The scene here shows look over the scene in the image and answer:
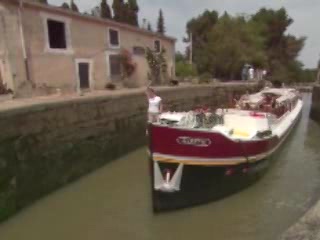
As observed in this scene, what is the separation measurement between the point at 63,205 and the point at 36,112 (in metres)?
2.17

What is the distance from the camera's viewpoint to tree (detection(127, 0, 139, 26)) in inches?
1542

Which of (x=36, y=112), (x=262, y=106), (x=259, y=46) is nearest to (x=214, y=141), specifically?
(x=36, y=112)

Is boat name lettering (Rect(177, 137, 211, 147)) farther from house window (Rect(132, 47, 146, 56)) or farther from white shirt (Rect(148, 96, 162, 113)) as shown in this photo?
house window (Rect(132, 47, 146, 56))

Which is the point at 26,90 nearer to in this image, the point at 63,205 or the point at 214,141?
the point at 63,205

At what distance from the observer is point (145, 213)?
703cm

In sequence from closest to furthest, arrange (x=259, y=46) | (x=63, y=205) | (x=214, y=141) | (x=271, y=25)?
(x=214, y=141), (x=63, y=205), (x=259, y=46), (x=271, y=25)

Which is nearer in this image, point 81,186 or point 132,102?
Answer: point 81,186

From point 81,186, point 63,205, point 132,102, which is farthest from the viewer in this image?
point 132,102

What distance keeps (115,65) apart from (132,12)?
24.0 m

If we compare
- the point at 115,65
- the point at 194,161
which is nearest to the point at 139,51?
the point at 115,65

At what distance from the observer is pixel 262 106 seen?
1138 cm

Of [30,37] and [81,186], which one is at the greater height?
[30,37]

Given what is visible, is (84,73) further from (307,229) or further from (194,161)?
(307,229)

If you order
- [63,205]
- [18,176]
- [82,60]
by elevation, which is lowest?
[63,205]
